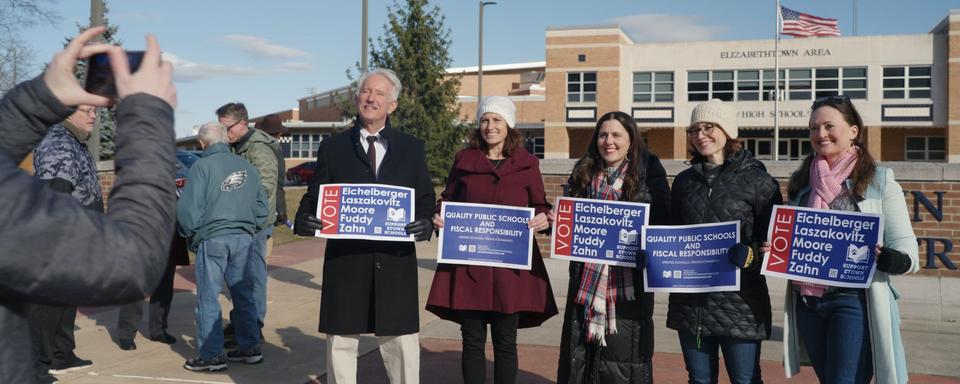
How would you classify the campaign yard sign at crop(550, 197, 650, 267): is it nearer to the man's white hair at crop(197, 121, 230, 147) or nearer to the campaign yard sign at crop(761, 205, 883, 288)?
the campaign yard sign at crop(761, 205, 883, 288)

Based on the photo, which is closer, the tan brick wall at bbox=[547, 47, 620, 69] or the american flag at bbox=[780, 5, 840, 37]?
the american flag at bbox=[780, 5, 840, 37]

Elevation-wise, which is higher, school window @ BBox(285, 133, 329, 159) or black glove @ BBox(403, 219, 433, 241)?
school window @ BBox(285, 133, 329, 159)

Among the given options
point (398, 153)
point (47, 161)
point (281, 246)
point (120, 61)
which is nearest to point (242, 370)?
point (47, 161)

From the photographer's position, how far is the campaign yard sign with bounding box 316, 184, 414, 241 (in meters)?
4.71

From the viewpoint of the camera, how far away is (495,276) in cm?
491

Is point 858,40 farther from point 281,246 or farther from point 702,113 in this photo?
point 702,113

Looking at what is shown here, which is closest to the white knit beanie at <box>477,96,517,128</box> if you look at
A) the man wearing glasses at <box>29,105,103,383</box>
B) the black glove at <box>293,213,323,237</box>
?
the black glove at <box>293,213,323,237</box>

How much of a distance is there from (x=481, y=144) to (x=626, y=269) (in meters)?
1.18

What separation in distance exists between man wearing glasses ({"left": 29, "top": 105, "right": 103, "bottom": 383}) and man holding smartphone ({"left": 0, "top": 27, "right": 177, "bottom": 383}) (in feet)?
14.1

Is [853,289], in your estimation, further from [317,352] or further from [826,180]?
[317,352]

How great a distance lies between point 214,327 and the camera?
643cm

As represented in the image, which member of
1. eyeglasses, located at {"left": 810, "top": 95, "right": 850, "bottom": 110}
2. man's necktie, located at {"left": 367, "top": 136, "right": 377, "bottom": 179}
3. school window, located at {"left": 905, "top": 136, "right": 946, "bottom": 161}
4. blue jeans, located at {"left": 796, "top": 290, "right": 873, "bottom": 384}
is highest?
school window, located at {"left": 905, "top": 136, "right": 946, "bottom": 161}

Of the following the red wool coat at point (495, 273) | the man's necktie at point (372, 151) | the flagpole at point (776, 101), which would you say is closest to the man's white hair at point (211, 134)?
the man's necktie at point (372, 151)

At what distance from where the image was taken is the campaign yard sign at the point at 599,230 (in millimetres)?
4527
